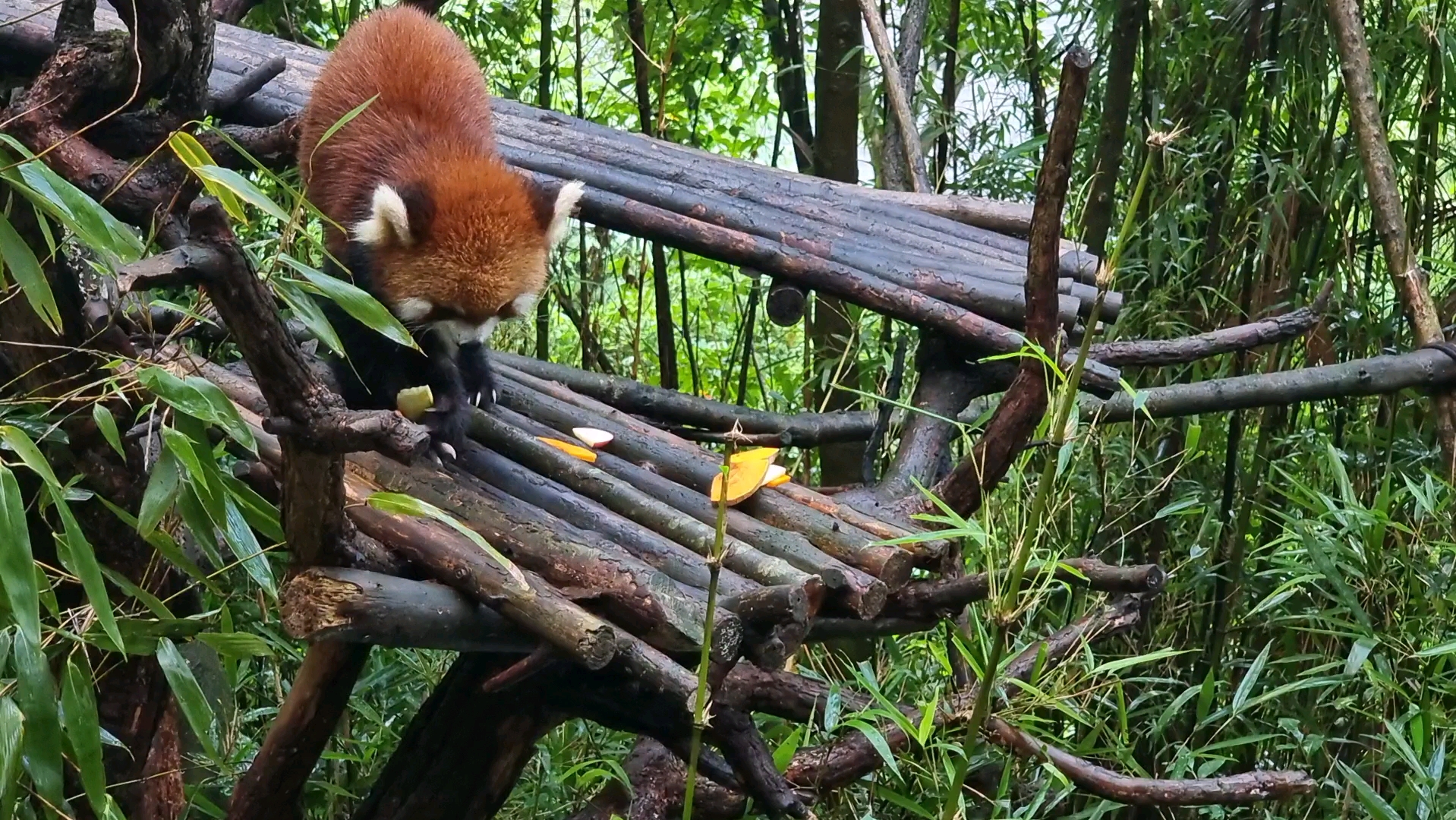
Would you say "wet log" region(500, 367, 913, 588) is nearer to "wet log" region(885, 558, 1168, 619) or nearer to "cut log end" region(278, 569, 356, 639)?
"wet log" region(885, 558, 1168, 619)

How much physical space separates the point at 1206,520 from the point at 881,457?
32.3 inches

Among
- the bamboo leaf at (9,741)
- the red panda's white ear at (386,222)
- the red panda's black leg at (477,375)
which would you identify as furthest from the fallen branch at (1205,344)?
the bamboo leaf at (9,741)

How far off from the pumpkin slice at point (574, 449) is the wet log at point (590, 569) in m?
0.27

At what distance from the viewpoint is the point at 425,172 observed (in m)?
2.37

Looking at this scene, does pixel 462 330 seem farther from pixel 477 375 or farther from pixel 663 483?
pixel 663 483

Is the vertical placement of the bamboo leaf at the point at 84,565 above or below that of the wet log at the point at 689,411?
above

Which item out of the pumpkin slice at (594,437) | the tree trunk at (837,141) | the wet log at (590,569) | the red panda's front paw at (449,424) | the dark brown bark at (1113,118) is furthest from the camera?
the tree trunk at (837,141)

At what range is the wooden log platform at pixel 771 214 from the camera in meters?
2.48

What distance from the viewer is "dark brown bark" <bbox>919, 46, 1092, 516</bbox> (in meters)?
1.45

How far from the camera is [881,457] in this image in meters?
3.23

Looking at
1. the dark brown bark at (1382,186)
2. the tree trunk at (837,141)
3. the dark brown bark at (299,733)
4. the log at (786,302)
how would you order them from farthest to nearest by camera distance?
the tree trunk at (837,141) → the dark brown bark at (1382,186) → the log at (786,302) → the dark brown bark at (299,733)

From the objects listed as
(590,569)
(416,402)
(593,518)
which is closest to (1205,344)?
(593,518)

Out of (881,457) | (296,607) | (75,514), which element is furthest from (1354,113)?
(75,514)

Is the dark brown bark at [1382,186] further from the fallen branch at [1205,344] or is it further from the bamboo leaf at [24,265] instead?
the bamboo leaf at [24,265]
